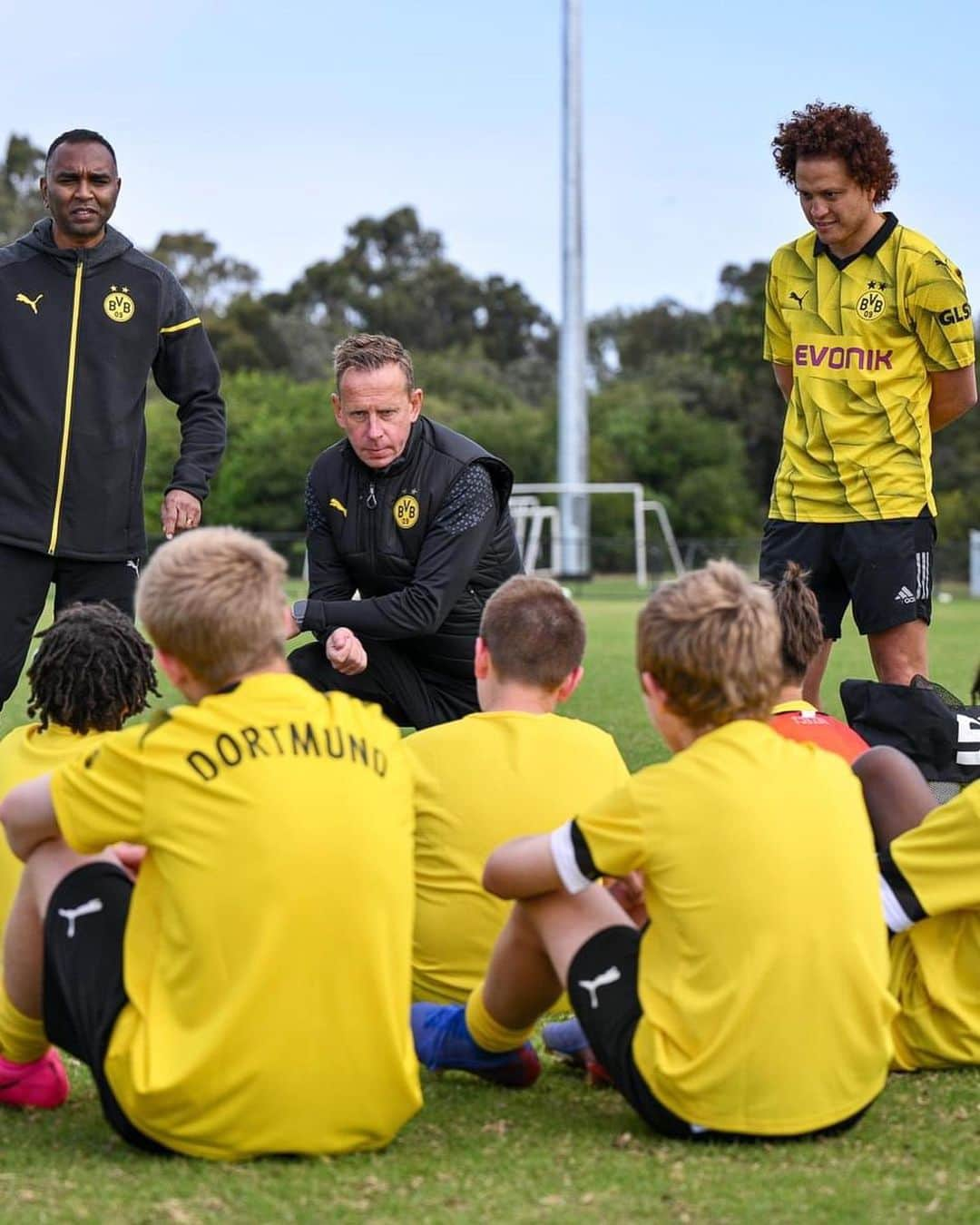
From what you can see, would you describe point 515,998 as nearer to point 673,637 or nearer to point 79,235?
point 673,637

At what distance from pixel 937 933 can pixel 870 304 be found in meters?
3.04

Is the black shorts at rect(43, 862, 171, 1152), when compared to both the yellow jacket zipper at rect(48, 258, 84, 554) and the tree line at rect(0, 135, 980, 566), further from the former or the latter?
the tree line at rect(0, 135, 980, 566)

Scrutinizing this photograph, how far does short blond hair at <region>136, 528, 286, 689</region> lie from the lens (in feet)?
9.87

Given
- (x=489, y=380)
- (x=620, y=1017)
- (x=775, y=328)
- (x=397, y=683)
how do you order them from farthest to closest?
(x=489, y=380), (x=775, y=328), (x=397, y=683), (x=620, y=1017)

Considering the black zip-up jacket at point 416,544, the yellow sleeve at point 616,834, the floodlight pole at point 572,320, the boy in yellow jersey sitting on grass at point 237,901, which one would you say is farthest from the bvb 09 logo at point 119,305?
the floodlight pole at point 572,320

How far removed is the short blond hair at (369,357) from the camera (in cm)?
554

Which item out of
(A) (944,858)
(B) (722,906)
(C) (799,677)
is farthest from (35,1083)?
(C) (799,677)

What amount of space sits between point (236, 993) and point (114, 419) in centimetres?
329

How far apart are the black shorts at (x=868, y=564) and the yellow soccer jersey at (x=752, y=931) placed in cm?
299

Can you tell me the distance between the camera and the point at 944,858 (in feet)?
11.0

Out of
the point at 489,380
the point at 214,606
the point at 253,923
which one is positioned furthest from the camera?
the point at 489,380

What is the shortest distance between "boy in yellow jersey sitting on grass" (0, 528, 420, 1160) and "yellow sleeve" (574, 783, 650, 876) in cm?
34

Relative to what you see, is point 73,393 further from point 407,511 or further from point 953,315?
point 953,315

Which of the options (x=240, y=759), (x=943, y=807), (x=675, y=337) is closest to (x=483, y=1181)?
(x=240, y=759)
